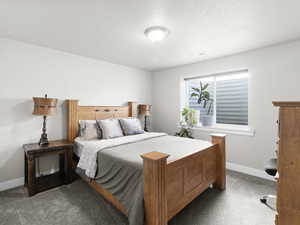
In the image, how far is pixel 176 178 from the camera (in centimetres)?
162

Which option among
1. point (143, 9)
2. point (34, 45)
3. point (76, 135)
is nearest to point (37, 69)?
point (34, 45)

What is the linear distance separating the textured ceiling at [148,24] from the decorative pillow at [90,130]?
1373 mm

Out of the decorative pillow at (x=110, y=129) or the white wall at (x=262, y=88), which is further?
the decorative pillow at (x=110, y=129)

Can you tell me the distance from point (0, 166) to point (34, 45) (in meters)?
2.00

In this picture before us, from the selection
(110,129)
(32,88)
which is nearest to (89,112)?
(110,129)

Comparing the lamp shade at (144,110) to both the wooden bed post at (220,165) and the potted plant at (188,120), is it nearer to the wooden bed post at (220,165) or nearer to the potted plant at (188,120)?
the potted plant at (188,120)

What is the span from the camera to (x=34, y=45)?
261 cm

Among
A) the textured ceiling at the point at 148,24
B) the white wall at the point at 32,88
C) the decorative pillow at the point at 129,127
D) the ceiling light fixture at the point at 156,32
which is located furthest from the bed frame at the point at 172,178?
the ceiling light fixture at the point at 156,32

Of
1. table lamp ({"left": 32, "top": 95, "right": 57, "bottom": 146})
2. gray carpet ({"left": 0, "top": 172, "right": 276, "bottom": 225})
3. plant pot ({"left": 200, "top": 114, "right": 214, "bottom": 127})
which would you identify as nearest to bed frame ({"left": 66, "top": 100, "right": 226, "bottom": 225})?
gray carpet ({"left": 0, "top": 172, "right": 276, "bottom": 225})

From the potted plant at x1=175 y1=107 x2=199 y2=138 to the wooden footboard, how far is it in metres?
1.21

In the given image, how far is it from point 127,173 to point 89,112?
200cm

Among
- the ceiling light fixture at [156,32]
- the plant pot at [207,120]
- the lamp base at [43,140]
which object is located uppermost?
the ceiling light fixture at [156,32]

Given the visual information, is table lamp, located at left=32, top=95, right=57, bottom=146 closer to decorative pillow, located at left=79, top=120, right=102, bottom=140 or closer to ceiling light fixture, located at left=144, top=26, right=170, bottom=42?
decorative pillow, located at left=79, top=120, right=102, bottom=140

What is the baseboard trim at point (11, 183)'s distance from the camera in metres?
2.35
